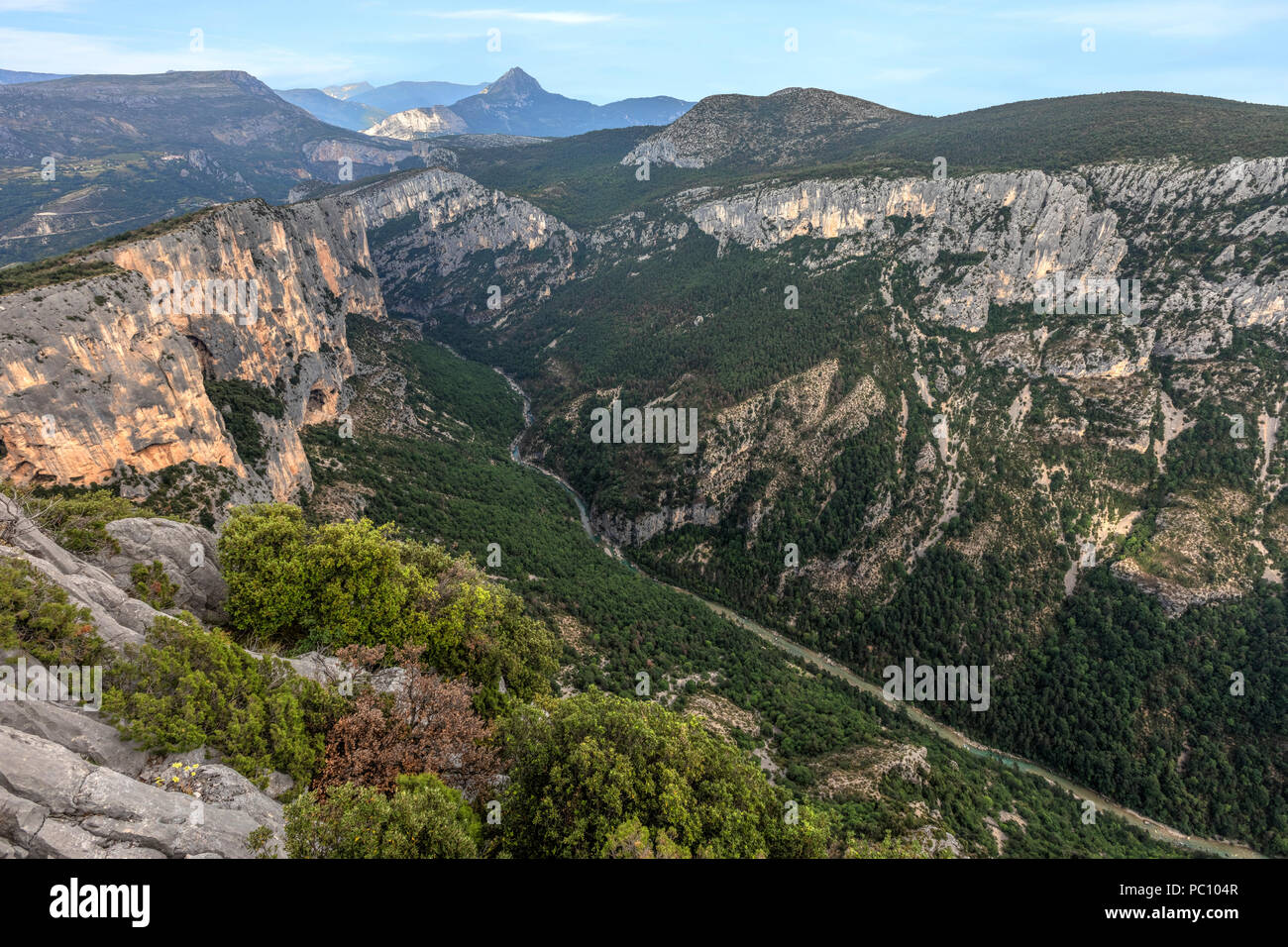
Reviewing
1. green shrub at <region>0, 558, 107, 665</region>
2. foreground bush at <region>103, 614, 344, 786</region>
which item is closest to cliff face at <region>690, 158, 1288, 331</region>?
foreground bush at <region>103, 614, 344, 786</region>

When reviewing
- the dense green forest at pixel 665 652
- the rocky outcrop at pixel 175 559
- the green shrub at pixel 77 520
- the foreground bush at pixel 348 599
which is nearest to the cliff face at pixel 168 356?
the dense green forest at pixel 665 652

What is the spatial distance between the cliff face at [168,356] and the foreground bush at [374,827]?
37175 millimetres

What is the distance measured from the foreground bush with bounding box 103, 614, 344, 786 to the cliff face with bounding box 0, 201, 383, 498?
2677 centimetres

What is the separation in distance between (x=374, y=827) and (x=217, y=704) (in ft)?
28.5

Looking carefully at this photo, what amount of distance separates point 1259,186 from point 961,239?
132ft

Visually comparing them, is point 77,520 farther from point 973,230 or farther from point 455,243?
point 455,243

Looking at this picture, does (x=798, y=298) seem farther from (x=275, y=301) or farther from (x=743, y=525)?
(x=275, y=301)

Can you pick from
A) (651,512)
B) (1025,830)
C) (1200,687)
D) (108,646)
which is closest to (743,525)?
(651,512)

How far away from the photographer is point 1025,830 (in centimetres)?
4928

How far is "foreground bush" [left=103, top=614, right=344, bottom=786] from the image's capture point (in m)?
17.0

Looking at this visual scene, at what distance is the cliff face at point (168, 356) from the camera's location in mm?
35938

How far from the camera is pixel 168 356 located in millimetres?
44500

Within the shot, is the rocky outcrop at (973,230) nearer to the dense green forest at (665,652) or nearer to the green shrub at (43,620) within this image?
the dense green forest at (665,652)

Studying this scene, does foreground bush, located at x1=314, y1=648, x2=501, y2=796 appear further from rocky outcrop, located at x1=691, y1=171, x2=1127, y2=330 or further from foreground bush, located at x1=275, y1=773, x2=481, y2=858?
rocky outcrop, located at x1=691, y1=171, x2=1127, y2=330
